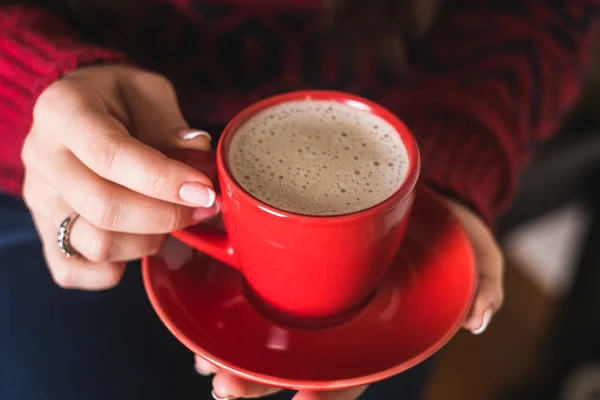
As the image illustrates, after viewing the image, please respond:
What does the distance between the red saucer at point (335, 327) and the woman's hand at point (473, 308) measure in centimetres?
3

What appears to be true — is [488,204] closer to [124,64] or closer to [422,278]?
[422,278]

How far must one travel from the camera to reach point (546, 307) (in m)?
1.49

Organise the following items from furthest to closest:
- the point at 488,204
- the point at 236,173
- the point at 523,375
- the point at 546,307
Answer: the point at 546,307 < the point at 523,375 < the point at 488,204 < the point at 236,173

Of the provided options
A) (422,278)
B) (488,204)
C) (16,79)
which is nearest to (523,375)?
(488,204)

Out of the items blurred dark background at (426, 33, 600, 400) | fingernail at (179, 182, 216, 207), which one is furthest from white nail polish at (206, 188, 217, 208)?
blurred dark background at (426, 33, 600, 400)

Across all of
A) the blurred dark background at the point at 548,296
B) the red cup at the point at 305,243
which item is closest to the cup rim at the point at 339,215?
the red cup at the point at 305,243

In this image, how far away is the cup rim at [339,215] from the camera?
45 centimetres

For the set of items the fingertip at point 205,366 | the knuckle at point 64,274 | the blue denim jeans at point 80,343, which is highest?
the knuckle at point 64,274

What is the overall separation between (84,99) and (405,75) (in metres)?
0.53

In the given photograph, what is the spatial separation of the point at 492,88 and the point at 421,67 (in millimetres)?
142

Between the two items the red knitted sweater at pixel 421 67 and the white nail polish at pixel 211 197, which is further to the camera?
the red knitted sweater at pixel 421 67

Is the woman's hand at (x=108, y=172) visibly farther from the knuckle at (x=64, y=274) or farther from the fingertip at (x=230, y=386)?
the fingertip at (x=230, y=386)

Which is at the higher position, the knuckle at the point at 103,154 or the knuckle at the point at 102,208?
the knuckle at the point at 103,154

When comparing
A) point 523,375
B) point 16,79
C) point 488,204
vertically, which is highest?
point 16,79
